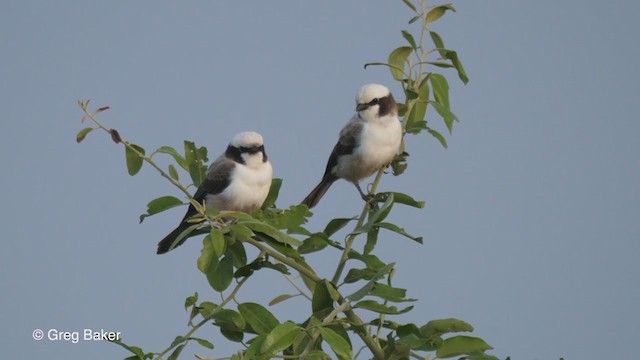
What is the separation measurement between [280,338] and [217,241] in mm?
483

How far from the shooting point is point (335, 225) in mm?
4387

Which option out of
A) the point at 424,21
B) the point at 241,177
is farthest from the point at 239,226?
the point at 241,177

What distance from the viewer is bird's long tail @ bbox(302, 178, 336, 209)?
7582 millimetres

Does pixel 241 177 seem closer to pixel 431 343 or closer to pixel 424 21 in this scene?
pixel 424 21

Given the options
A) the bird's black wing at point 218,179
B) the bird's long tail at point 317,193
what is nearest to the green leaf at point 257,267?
the bird's black wing at point 218,179

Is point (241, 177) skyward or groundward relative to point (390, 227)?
skyward

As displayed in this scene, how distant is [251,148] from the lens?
6.42 meters

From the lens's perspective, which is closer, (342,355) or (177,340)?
(342,355)

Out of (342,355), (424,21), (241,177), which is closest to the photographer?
(342,355)

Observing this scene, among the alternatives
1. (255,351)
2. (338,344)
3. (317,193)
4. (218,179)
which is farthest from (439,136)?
(317,193)

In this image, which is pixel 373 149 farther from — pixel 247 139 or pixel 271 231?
pixel 271 231

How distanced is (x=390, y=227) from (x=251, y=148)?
99.2 inches

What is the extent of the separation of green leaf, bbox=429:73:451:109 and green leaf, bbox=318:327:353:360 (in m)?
1.69

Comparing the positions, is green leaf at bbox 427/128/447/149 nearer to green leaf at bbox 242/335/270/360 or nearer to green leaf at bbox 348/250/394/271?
green leaf at bbox 348/250/394/271
